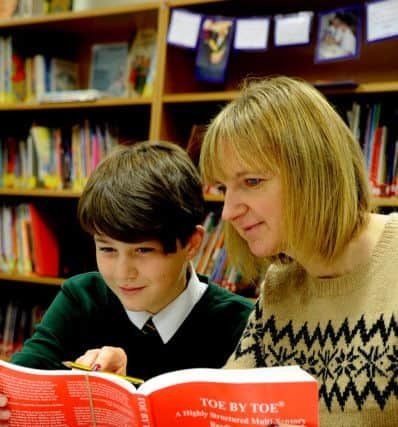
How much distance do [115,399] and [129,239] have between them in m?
0.38

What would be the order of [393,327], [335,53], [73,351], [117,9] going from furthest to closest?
[117,9], [335,53], [73,351], [393,327]

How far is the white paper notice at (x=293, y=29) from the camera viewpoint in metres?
1.80

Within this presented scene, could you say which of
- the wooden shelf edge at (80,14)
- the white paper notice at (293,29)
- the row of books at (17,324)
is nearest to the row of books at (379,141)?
the white paper notice at (293,29)

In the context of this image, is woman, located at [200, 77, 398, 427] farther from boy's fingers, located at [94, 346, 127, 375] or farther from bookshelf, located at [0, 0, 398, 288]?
bookshelf, located at [0, 0, 398, 288]

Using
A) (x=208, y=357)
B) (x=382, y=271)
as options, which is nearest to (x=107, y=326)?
(x=208, y=357)

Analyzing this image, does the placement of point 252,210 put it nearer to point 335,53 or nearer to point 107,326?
point 107,326

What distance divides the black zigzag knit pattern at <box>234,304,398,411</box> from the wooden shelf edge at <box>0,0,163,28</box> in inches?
57.7

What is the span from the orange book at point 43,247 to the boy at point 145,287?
1122 millimetres

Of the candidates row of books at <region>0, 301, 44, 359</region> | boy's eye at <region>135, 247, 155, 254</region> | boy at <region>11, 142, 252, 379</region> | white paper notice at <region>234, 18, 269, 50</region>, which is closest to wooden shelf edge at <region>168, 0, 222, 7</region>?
white paper notice at <region>234, 18, 269, 50</region>

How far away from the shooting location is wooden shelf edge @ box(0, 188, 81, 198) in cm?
221

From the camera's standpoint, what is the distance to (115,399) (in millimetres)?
735

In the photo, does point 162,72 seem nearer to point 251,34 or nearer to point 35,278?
point 251,34

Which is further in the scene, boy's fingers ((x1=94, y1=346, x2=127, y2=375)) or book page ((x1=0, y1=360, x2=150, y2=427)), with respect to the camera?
boy's fingers ((x1=94, y1=346, x2=127, y2=375))

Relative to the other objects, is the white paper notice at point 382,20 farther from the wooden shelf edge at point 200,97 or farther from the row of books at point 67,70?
the row of books at point 67,70
